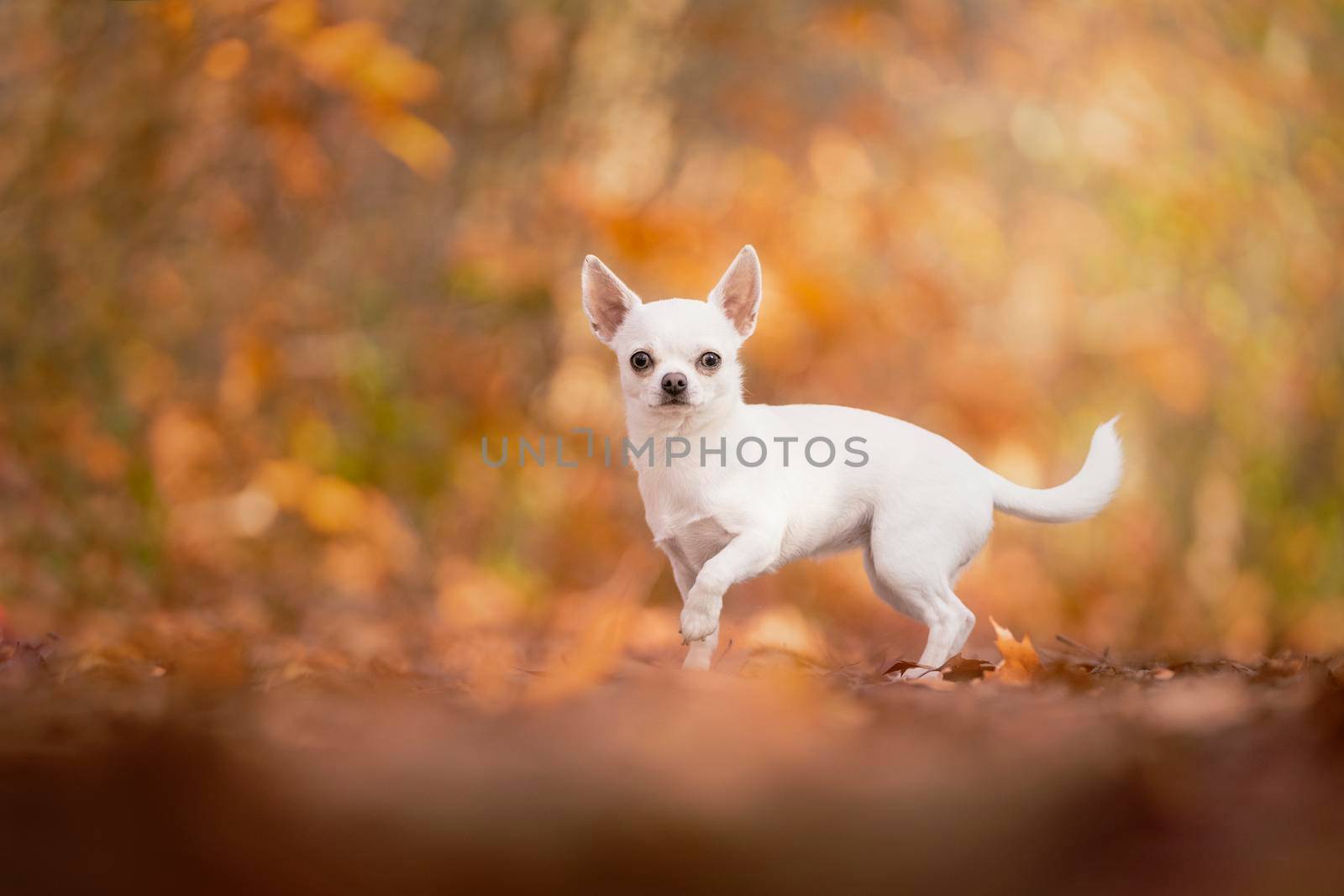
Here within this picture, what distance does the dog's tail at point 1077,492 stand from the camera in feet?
4.93

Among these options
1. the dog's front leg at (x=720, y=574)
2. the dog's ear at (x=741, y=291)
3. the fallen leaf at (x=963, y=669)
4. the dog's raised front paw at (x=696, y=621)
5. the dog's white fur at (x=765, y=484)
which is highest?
the dog's ear at (x=741, y=291)

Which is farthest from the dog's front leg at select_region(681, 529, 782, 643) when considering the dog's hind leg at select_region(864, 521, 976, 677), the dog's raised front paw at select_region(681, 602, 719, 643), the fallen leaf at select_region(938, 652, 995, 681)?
the fallen leaf at select_region(938, 652, 995, 681)

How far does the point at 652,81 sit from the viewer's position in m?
2.07

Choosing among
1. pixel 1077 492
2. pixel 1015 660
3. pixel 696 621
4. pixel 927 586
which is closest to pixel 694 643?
pixel 696 621

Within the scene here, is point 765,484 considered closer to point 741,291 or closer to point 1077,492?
point 741,291

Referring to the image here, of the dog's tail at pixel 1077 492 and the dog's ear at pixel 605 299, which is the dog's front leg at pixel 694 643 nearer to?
the dog's ear at pixel 605 299

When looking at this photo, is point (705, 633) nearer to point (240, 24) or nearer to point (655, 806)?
point (655, 806)

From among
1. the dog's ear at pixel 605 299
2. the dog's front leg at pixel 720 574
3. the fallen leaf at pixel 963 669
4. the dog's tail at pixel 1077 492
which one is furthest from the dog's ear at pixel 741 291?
the fallen leaf at pixel 963 669

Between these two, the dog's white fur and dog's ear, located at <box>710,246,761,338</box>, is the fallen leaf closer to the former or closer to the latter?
the dog's white fur

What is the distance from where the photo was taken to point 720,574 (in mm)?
1343

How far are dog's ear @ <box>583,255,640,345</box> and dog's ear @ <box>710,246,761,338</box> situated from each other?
0.38ft

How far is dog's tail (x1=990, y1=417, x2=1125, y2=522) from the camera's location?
1502mm

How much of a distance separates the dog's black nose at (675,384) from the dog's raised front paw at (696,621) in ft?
0.87

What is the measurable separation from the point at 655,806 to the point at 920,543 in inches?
A: 19.6
